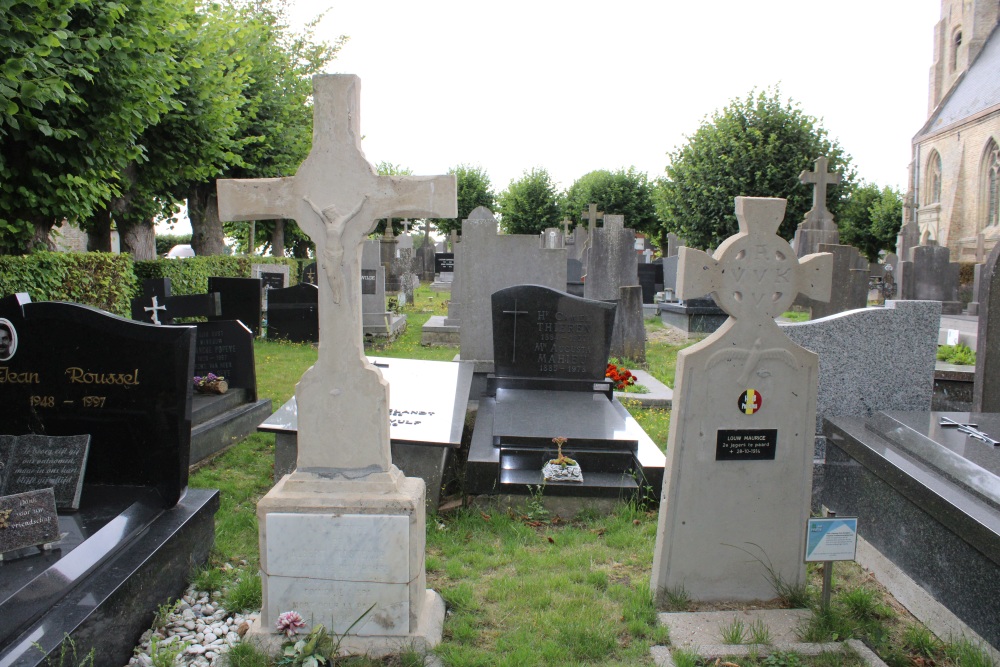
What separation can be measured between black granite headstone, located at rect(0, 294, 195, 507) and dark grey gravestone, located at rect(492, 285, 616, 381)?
3.67 m

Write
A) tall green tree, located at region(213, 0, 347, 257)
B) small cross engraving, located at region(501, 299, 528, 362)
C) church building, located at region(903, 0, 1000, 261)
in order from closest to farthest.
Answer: small cross engraving, located at region(501, 299, 528, 362) → tall green tree, located at region(213, 0, 347, 257) → church building, located at region(903, 0, 1000, 261)

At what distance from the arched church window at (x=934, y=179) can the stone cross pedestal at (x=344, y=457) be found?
41666 mm

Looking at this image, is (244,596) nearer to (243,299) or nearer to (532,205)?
(243,299)

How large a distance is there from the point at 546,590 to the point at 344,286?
195 cm

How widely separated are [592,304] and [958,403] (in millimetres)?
3699

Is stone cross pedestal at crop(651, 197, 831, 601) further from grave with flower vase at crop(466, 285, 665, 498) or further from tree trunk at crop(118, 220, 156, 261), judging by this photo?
tree trunk at crop(118, 220, 156, 261)

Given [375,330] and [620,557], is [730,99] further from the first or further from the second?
[620,557]

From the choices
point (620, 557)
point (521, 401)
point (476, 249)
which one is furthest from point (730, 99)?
point (620, 557)

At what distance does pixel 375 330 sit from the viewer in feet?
43.7

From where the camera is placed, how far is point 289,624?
297 centimetres

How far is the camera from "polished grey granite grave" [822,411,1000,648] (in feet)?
10.2

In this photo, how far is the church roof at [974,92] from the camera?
3384 centimetres

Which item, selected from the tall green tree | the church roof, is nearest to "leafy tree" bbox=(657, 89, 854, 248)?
the tall green tree

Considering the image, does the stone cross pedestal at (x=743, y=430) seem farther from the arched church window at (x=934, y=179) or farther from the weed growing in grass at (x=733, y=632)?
the arched church window at (x=934, y=179)
